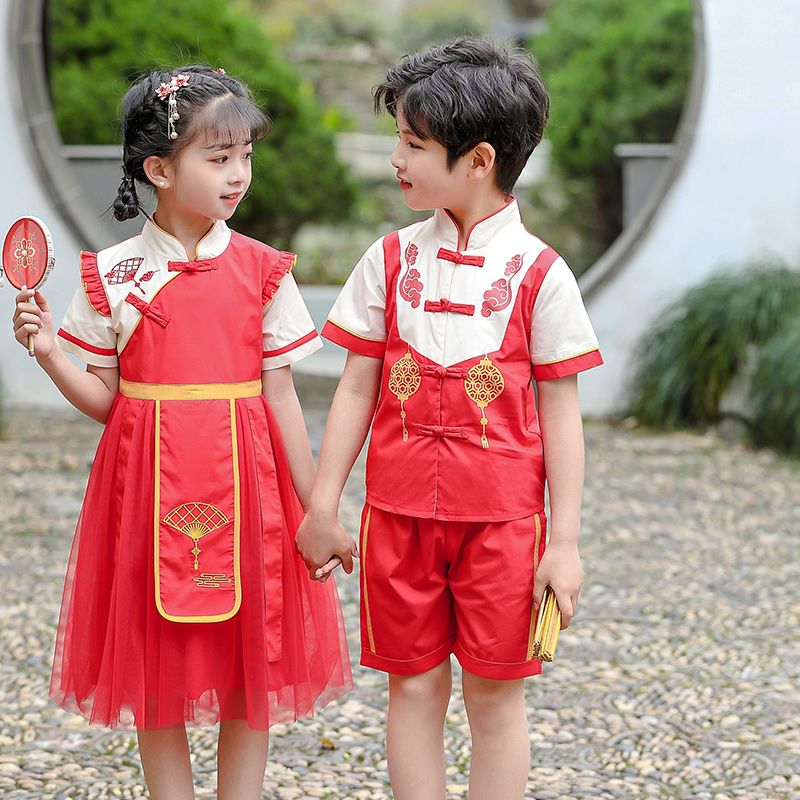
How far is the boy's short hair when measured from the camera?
5.78 feet

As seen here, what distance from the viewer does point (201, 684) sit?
6.23ft

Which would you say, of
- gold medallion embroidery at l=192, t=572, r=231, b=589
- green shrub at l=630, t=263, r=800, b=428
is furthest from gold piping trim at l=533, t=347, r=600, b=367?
green shrub at l=630, t=263, r=800, b=428

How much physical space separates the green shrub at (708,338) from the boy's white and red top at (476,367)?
395 centimetres

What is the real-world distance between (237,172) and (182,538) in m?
0.55

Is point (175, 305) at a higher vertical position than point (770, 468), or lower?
higher

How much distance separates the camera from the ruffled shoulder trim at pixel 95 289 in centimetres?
189

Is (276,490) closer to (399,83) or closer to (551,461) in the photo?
(551,461)

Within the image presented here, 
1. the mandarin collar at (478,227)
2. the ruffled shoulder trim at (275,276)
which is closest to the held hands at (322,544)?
the ruffled shoulder trim at (275,276)

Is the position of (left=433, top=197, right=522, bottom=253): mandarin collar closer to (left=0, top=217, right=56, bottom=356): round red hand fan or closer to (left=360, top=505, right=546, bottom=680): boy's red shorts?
(left=360, top=505, right=546, bottom=680): boy's red shorts

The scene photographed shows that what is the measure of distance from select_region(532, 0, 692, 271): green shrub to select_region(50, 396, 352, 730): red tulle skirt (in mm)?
6579

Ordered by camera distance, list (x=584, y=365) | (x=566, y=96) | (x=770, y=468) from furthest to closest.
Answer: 1. (x=566, y=96)
2. (x=770, y=468)
3. (x=584, y=365)

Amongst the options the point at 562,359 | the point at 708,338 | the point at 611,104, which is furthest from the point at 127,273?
the point at 611,104

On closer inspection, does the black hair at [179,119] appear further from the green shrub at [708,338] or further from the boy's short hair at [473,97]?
the green shrub at [708,338]

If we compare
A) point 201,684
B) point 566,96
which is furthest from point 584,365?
point 566,96
